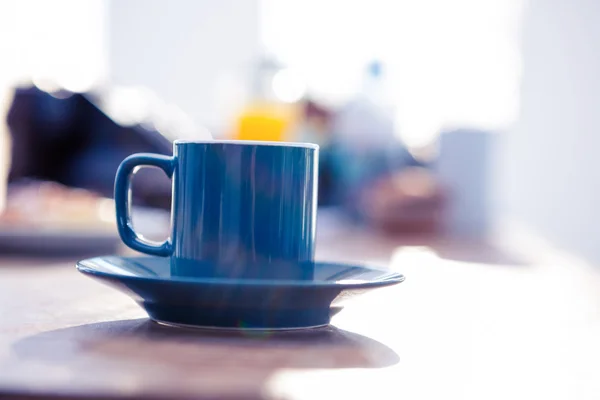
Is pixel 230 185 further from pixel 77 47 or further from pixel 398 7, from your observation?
pixel 77 47

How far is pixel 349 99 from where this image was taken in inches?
86.9

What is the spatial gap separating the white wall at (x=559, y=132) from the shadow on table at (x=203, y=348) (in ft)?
9.97

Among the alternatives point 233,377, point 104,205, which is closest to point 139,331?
point 233,377

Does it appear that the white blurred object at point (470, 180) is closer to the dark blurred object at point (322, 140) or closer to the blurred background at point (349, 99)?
the blurred background at point (349, 99)

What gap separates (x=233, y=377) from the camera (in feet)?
1.31

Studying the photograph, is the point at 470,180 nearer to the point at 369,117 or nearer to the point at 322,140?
the point at 369,117

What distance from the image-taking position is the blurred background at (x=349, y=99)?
194 centimetres

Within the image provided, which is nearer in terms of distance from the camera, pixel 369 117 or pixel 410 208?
pixel 410 208

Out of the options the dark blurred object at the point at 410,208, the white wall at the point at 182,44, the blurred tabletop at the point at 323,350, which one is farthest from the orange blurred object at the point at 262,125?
the white wall at the point at 182,44

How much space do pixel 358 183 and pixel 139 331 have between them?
1.54m

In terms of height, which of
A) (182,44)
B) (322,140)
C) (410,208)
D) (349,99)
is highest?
(182,44)

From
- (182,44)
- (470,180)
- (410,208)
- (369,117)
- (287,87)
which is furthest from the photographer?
(182,44)

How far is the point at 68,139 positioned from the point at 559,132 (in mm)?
2159

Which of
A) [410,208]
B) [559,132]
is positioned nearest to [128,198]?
[410,208]
